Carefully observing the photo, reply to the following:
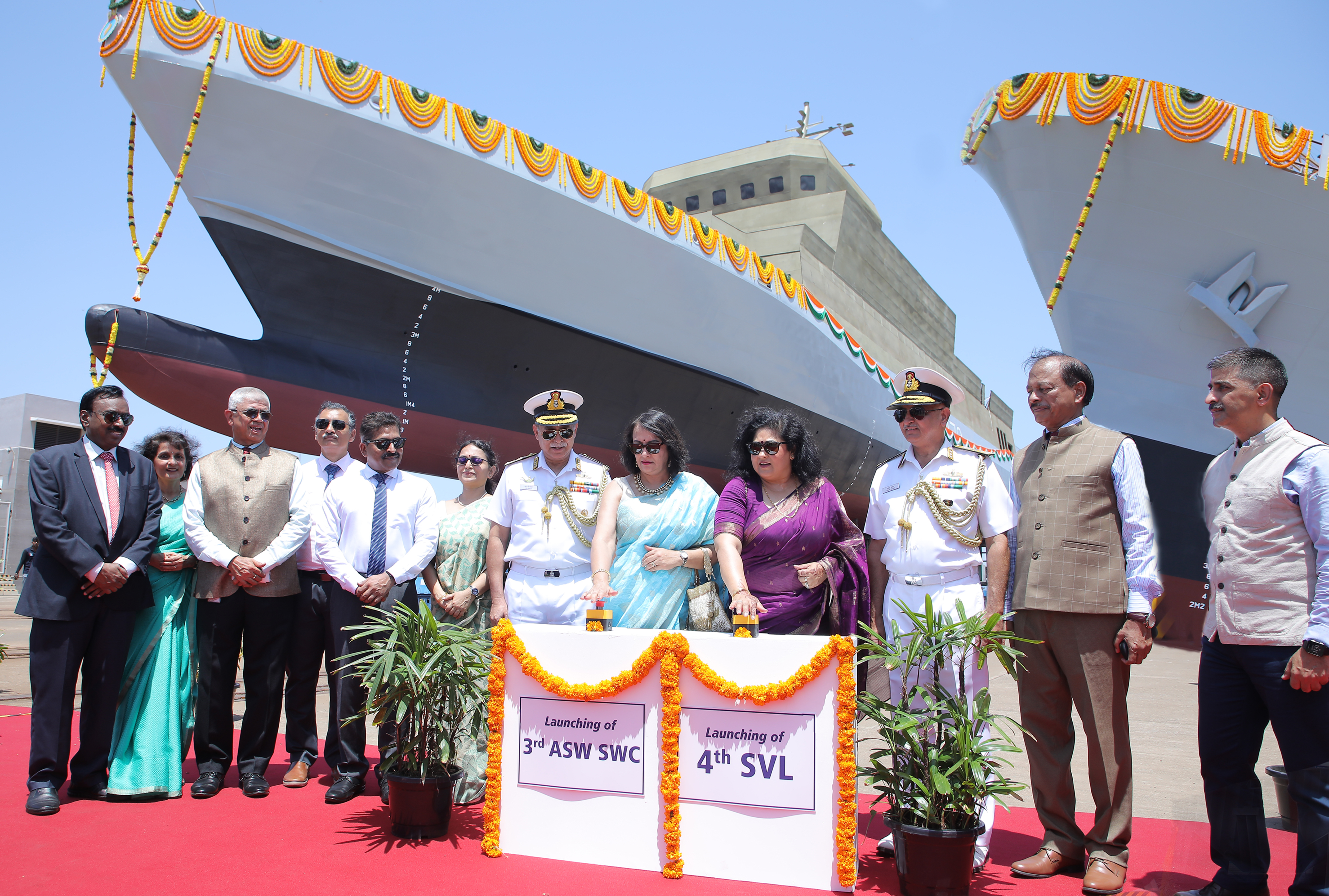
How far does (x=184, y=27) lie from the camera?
717 cm

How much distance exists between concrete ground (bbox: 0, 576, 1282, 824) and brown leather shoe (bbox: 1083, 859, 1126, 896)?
824 millimetres

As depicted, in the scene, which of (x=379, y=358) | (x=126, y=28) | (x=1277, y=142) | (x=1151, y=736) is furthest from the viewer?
(x=379, y=358)

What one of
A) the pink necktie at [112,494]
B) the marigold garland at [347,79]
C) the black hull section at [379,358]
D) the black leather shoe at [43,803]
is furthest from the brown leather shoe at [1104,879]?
the marigold garland at [347,79]

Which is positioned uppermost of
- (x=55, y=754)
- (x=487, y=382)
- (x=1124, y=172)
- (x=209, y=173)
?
(x=1124, y=172)

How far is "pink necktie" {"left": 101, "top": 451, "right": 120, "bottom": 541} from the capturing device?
10.9 ft

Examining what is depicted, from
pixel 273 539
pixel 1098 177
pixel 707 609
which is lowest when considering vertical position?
pixel 707 609

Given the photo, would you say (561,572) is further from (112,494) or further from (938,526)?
(112,494)

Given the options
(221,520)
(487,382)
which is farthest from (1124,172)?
(221,520)

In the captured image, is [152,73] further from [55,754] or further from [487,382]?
[55,754]

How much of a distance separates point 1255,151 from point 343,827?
964 centimetres

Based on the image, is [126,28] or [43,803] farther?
[126,28]

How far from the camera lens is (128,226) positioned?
22.6 feet

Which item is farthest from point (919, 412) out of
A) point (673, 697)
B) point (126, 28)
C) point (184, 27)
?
point (126, 28)

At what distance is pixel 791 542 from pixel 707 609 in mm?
452
